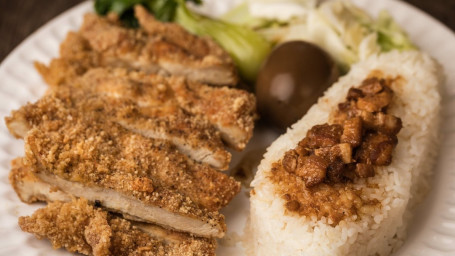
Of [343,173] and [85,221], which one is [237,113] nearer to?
[343,173]

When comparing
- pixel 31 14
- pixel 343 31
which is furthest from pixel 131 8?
pixel 343 31

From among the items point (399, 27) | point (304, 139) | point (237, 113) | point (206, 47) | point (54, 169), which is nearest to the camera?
point (54, 169)

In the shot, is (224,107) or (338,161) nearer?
(338,161)

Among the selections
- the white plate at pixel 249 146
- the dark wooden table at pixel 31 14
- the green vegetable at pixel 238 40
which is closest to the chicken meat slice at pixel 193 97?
the white plate at pixel 249 146

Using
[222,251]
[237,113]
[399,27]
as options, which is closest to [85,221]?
[222,251]

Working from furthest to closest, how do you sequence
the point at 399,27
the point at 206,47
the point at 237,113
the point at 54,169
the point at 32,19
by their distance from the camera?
the point at 32,19, the point at 399,27, the point at 206,47, the point at 237,113, the point at 54,169

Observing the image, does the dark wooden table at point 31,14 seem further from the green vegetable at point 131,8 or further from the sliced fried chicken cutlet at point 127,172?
the sliced fried chicken cutlet at point 127,172

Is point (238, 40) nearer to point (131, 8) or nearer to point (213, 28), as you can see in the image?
point (213, 28)
